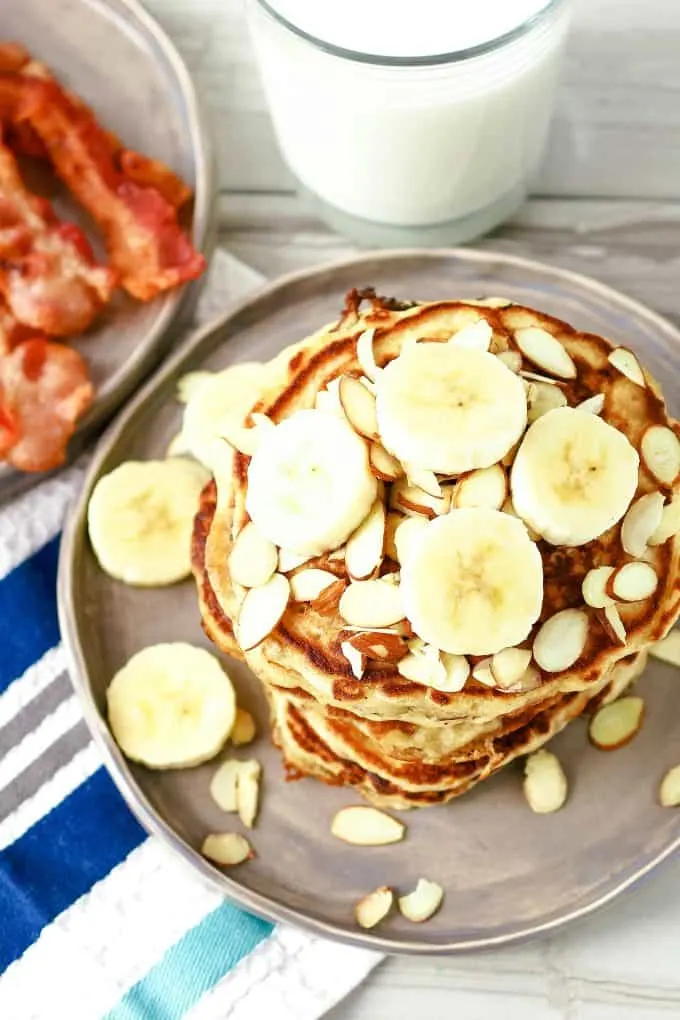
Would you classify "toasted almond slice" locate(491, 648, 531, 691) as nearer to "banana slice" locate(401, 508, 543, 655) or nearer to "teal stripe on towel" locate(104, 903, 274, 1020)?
"banana slice" locate(401, 508, 543, 655)

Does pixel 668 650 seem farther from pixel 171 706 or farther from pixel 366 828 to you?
pixel 171 706

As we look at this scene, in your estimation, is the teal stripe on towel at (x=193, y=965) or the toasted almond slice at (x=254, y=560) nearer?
the toasted almond slice at (x=254, y=560)

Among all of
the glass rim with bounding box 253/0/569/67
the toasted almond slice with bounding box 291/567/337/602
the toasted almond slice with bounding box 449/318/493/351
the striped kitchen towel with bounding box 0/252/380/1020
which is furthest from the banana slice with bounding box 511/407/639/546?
the striped kitchen towel with bounding box 0/252/380/1020

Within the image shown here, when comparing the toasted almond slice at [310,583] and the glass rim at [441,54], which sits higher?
the glass rim at [441,54]

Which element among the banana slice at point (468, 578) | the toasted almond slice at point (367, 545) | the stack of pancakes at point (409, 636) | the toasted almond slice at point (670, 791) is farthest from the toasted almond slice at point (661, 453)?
the toasted almond slice at point (670, 791)

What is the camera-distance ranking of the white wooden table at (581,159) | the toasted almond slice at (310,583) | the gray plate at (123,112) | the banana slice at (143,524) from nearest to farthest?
1. the toasted almond slice at (310,583)
2. the banana slice at (143,524)
3. the gray plate at (123,112)
4. the white wooden table at (581,159)

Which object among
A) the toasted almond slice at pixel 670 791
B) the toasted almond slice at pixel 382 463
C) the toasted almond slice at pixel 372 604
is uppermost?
the toasted almond slice at pixel 382 463

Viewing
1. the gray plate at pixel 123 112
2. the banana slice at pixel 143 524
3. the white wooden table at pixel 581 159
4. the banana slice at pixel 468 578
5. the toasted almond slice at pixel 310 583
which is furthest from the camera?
the white wooden table at pixel 581 159

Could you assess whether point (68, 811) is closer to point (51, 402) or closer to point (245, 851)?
point (245, 851)

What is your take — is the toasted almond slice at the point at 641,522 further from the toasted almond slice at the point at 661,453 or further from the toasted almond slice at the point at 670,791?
the toasted almond slice at the point at 670,791
